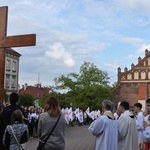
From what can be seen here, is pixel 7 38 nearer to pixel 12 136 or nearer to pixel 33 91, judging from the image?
pixel 12 136

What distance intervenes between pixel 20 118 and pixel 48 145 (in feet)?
2.34

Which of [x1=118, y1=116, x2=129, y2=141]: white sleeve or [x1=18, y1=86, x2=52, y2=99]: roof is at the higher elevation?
[x1=18, y1=86, x2=52, y2=99]: roof

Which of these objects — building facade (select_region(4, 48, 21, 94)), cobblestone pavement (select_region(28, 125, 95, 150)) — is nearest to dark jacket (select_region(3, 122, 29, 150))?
cobblestone pavement (select_region(28, 125, 95, 150))

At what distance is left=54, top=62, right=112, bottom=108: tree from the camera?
50.4 meters

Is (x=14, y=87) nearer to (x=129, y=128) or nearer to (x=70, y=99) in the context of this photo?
(x=70, y=99)

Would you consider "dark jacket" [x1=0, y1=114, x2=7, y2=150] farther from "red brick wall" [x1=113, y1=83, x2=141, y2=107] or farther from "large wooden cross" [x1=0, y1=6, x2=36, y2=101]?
"red brick wall" [x1=113, y1=83, x2=141, y2=107]

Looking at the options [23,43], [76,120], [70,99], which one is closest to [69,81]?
[70,99]

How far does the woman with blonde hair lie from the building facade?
55658 millimetres


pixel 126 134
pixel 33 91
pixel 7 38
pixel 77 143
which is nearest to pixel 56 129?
pixel 126 134

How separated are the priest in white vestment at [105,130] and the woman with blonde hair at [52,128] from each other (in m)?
0.66

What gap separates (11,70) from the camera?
63.0 m

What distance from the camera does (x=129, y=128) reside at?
6.66 m

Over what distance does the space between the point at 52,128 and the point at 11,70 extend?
193 ft

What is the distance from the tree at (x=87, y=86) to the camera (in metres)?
50.4
